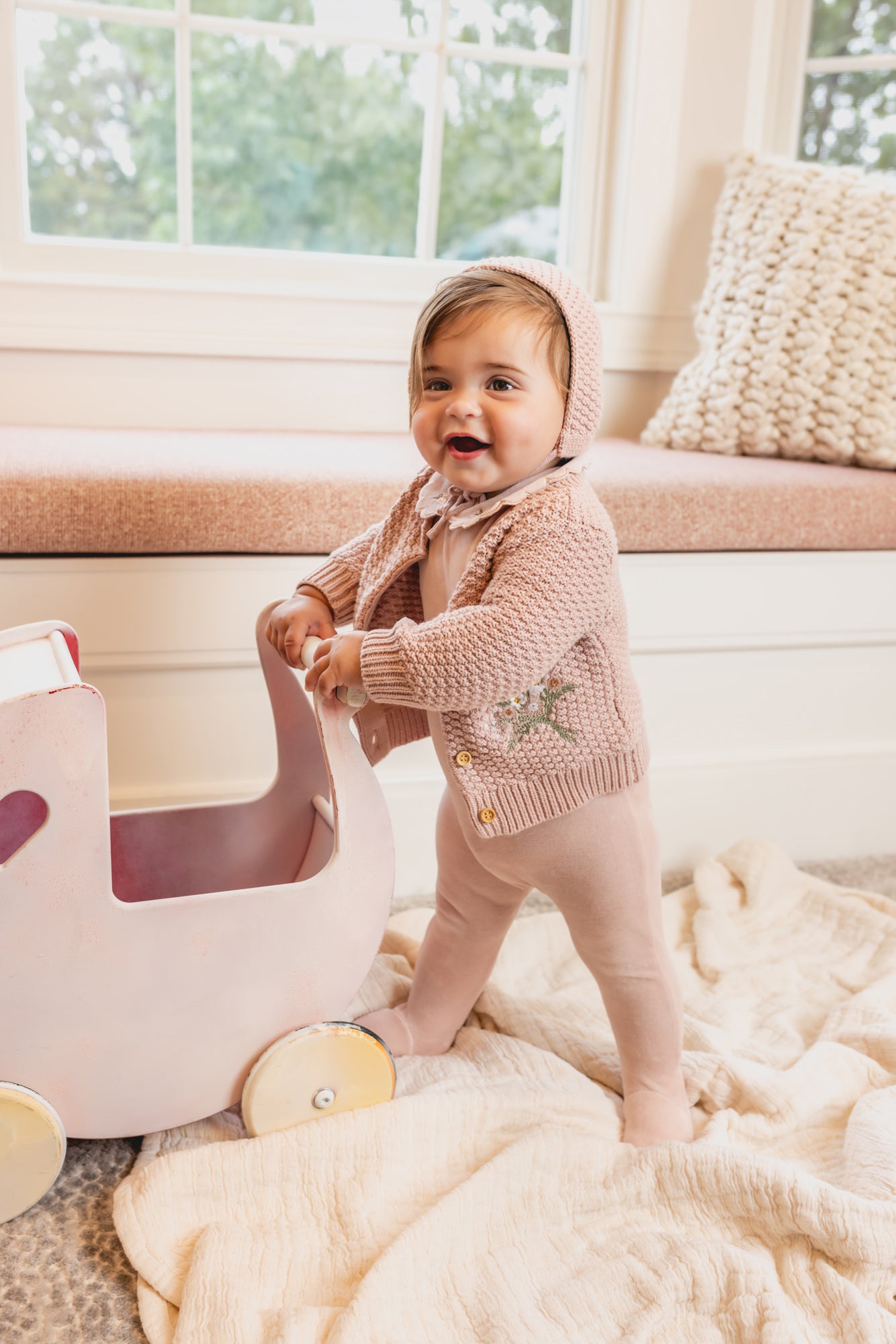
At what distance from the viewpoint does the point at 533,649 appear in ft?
2.65

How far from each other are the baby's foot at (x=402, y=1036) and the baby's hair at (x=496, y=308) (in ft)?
2.03

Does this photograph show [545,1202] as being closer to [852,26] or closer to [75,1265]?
[75,1265]

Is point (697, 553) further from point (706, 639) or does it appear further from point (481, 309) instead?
point (481, 309)

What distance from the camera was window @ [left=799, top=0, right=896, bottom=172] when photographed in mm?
1867

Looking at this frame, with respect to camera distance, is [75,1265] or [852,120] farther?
[852,120]

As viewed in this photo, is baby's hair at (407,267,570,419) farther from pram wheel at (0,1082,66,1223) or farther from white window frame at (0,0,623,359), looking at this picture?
white window frame at (0,0,623,359)

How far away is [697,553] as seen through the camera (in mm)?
1399

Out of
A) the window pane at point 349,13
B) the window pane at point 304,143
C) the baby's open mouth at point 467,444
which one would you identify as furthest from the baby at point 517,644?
the window pane at point 349,13

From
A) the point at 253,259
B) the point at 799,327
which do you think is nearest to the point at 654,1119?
the point at 799,327

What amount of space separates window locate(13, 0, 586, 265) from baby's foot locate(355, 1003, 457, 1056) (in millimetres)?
1262

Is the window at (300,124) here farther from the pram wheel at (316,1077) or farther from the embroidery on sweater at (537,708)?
the pram wheel at (316,1077)

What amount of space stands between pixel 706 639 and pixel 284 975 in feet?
2.54

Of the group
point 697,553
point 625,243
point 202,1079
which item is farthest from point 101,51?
point 202,1079

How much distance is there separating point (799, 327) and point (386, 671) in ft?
3.51
